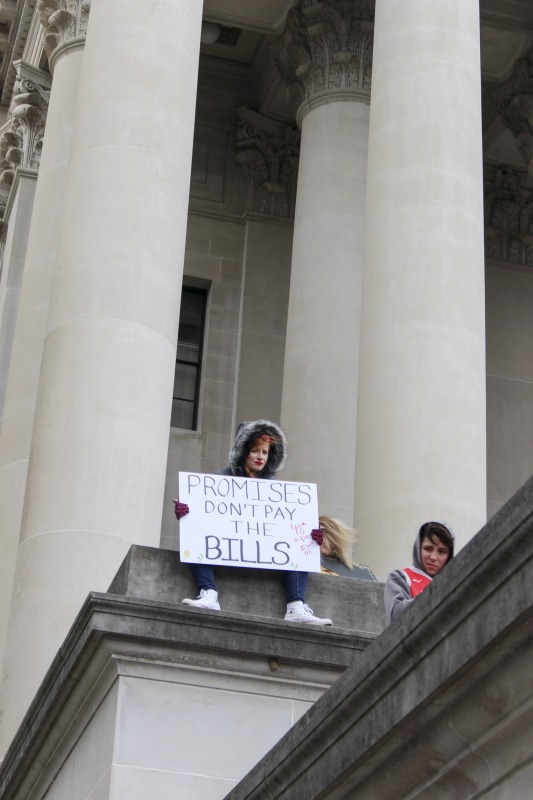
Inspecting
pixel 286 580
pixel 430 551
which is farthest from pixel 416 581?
pixel 286 580

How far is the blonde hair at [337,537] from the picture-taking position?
17.7 m

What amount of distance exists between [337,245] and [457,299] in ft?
26.1

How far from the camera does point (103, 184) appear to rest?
2444cm

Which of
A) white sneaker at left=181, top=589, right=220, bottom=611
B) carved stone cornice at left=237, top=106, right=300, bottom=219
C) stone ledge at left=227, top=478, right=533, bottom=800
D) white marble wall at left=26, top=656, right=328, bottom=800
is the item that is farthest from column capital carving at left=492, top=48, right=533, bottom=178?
stone ledge at left=227, top=478, right=533, bottom=800

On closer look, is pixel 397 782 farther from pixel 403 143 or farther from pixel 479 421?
pixel 403 143

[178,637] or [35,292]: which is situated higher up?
[35,292]

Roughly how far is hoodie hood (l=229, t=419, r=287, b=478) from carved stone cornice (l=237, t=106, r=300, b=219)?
22688 mm

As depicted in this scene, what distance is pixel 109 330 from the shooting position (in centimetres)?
2308

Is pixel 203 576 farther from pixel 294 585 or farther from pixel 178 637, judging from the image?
pixel 178 637

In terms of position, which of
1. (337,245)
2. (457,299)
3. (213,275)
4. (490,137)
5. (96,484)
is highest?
(490,137)

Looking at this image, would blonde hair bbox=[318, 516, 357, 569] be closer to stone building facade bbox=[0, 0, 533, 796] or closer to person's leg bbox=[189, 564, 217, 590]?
person's leg bbox=[189, 564, 217, 590]

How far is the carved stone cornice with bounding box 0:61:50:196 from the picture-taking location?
39.0 m

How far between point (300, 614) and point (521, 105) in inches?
971

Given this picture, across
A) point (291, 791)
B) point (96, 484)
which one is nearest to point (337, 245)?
point (96, 484)
